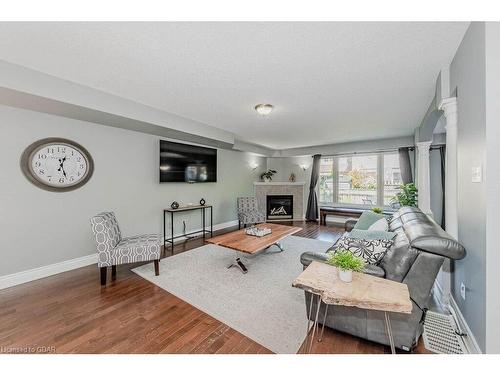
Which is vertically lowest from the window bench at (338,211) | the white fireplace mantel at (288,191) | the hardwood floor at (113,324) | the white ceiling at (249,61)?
the hardwood floor at (113,324)

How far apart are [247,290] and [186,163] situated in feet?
10.4

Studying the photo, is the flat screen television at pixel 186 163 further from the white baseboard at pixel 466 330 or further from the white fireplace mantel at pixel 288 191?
the white baseboard at pixel 466 330

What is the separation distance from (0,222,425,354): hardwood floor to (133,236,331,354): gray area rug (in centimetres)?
12

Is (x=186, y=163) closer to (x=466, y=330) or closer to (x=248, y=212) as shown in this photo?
(x=248, y=212)

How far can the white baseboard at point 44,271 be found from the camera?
8.55ft

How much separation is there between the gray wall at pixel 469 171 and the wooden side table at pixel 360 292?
58 centimetres

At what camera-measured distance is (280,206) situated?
7035 millimetres

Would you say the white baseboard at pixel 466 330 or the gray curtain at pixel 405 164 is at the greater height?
the gray curtain at pixel 405 164

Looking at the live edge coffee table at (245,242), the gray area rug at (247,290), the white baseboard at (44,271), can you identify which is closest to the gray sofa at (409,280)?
the gray area rug at (247,290)

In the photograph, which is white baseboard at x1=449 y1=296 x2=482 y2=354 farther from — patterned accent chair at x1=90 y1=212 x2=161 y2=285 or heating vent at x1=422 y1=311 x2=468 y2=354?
patterned accent chair at x1=90 y1=212 x2=161 y2=285

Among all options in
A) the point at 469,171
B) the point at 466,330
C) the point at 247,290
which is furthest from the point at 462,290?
the point at 247,290

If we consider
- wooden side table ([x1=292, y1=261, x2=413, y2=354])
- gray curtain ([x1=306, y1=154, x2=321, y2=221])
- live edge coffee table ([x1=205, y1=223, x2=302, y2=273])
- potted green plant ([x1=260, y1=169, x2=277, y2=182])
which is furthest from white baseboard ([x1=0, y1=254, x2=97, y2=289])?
gray curtain ([x1=306, y1=154, x2=321, y2=221])
